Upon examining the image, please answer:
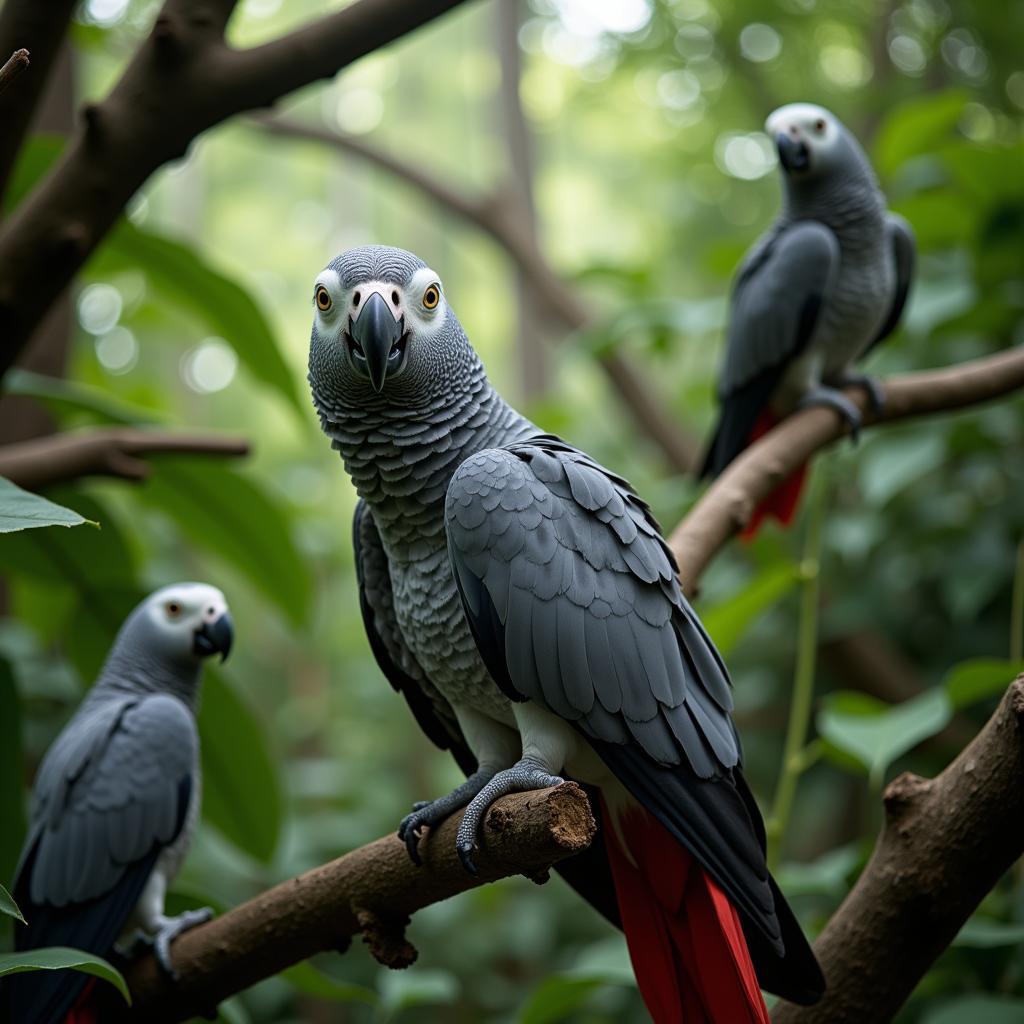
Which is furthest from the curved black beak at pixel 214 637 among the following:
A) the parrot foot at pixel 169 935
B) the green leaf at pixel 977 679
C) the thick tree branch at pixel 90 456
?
the green leaf at pixel 977 679

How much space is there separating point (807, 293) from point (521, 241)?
1.47 m

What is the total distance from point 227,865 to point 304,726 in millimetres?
990

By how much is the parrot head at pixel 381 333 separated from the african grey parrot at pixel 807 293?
2.88ft

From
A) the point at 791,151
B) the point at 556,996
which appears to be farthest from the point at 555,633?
the point at 791,151

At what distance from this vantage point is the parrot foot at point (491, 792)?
84 cm

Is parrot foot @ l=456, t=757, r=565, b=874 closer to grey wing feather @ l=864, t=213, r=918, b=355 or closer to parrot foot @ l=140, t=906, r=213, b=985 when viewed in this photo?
parrot foot @ l=140, t=906, r=213, b=985

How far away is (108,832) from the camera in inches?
47.4

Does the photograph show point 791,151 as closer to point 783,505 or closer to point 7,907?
point 783,505

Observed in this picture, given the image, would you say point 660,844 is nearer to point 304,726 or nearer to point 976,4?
point 976,4

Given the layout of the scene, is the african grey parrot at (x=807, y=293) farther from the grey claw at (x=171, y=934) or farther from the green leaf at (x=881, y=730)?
the grey claw at (x=171, y=934)

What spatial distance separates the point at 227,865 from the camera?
2311mm

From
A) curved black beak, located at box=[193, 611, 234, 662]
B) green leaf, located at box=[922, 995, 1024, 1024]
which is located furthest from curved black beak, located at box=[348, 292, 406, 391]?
green leaf, located at box=[922, 995, 1024, 1024]

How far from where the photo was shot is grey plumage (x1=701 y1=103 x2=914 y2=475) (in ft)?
5.48

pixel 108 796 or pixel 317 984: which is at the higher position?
pixel 108 796
